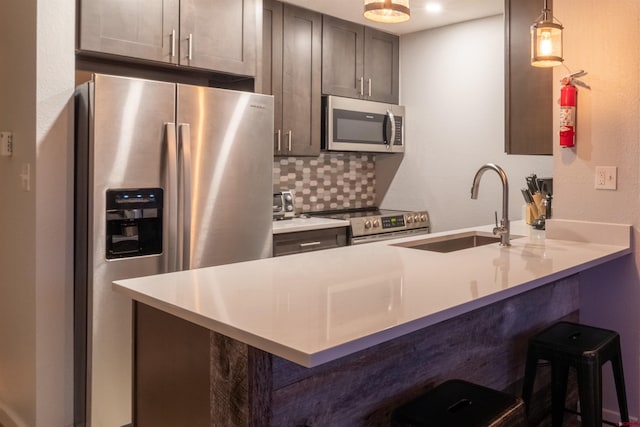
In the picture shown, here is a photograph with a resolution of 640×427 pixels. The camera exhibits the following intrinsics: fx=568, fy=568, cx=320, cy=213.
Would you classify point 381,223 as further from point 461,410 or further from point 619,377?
point 461,410

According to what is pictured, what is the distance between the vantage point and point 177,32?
290 centimetres

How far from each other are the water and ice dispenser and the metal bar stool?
5.54 ft

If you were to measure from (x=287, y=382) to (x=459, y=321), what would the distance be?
2.54 feet

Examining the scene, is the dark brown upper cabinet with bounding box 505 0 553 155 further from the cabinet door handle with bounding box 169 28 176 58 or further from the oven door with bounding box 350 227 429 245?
the cabinet door handle with bounding box 169 28 176 58

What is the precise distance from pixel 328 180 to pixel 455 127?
106 cm

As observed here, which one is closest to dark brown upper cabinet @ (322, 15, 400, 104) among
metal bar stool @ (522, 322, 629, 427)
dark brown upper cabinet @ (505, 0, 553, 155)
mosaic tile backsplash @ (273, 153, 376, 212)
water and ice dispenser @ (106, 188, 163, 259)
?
mosaic tile backsplash @ (273, 153, 376, 212)

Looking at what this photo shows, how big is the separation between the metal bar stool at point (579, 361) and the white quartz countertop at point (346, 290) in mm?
247

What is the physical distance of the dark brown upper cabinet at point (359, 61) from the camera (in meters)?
4.05

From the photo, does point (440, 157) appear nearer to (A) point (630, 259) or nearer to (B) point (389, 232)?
(B) point (389, 232)

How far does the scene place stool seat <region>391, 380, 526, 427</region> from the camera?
147 cm

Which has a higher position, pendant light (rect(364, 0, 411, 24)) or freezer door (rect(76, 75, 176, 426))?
pendant light (rect(364, 0, 411, 24))

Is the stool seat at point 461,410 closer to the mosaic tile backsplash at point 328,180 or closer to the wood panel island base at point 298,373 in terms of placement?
the wood panel island base at point 298,373
